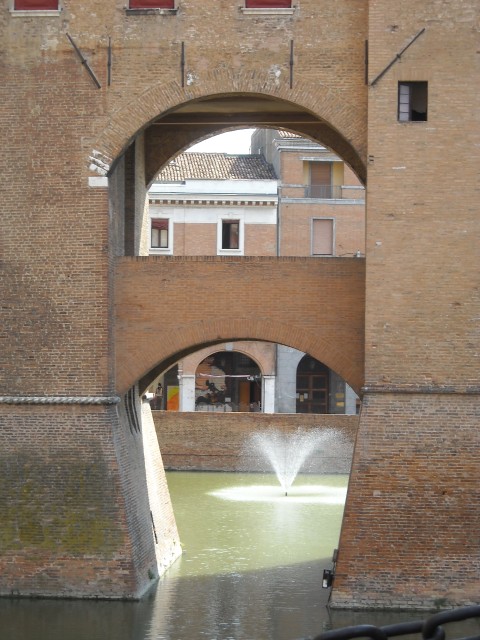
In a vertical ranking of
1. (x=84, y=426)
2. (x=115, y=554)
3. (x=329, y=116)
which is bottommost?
(x=115, y=554)

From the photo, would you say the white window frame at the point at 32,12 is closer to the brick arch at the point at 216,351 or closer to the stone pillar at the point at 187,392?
the brick arch at the point at 216,351

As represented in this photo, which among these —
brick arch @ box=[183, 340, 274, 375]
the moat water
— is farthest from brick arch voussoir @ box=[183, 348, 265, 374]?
the moat water

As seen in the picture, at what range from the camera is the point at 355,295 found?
16031 millimetres

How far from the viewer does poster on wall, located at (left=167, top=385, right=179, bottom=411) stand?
4434cm

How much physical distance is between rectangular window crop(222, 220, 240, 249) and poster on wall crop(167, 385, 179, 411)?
645 cm

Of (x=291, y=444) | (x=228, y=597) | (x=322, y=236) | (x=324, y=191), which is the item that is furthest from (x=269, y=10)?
(x=322, y=236)

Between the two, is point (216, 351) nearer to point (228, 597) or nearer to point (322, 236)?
point (322, 236)

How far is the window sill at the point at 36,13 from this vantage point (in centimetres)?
1582

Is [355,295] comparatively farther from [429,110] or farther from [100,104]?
[100,104]

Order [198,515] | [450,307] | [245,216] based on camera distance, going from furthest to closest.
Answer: [245,216] → [198,515] → [450,307]

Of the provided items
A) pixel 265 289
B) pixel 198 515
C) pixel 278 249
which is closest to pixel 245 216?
pixel 278 249

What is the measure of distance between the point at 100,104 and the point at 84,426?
4.62 metres

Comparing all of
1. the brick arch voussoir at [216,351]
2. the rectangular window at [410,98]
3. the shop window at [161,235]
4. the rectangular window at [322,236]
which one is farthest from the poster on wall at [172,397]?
the rectangular window at [410,98]

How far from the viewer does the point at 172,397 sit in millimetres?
44469
